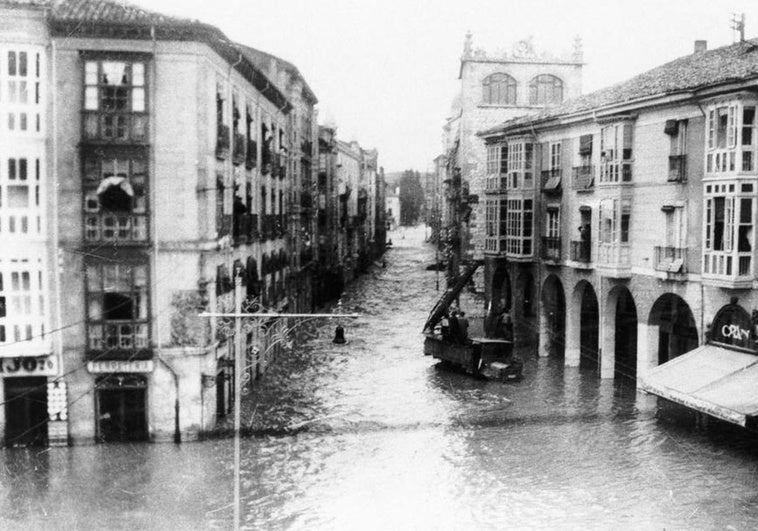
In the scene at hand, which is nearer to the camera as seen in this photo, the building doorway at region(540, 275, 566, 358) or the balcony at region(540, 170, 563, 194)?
the balcony at region(540, 170, 563, 194)

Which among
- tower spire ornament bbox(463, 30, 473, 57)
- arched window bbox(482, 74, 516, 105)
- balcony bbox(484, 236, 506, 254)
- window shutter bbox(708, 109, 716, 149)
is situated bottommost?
balcony bbox(484, 236, 506, 254)

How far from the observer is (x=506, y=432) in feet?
91.1

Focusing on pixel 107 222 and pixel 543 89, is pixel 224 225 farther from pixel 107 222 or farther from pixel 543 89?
pixel 543 89

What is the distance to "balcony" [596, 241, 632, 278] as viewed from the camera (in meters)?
33.5

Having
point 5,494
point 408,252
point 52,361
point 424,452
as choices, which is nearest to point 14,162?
point 52,361

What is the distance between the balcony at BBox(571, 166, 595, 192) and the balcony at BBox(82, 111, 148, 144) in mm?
20586

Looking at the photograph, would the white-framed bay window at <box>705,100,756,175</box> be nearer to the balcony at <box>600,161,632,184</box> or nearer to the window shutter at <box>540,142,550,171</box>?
the balcony at <box>600,161,632,184</box>

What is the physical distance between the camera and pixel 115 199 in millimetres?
24266

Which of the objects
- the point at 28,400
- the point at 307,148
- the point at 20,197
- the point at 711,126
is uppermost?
the point at 307,148

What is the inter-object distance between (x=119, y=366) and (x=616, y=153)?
838 inches

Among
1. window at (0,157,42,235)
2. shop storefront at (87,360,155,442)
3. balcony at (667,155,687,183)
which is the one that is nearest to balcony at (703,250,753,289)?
balcony at (667,155,687,183)

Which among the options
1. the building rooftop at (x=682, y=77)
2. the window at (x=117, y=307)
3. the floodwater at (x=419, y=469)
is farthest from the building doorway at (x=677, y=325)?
the window at (x=117, y=307)

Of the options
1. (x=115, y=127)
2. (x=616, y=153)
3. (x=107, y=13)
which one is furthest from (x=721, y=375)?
(x=107, y=13)

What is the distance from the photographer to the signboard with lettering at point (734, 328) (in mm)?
26969
